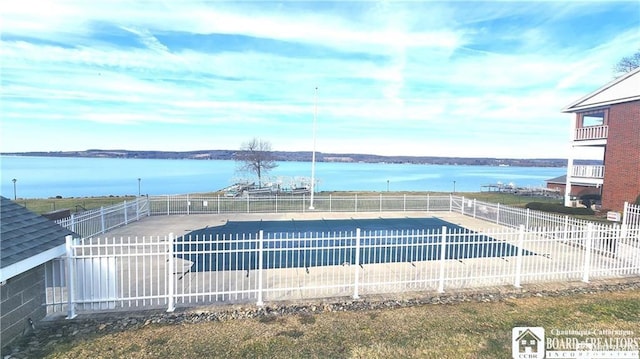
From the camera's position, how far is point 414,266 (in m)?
9.85

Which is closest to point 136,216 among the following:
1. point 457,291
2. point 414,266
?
point 414,266

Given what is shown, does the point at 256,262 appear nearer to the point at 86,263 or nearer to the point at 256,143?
the point at 86,263

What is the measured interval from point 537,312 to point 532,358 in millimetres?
1847

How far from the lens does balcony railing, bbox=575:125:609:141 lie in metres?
21.0

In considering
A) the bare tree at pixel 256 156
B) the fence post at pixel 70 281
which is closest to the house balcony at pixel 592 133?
the fence post at pixel 70 281

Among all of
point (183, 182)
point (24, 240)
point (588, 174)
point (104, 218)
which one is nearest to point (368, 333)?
point (24, 240)

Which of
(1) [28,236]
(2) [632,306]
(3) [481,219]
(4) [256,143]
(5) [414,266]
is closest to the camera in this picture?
(1) [28,236]

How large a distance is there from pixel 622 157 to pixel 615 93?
3.81 metres

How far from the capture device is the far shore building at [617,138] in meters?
18.7

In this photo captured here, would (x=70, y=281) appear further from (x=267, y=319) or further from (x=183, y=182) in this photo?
(x=183, y=182)

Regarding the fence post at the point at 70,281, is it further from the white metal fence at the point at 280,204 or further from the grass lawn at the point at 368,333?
the white metal fence at the point at 280,204

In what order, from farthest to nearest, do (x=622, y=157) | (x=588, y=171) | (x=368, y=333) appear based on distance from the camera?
1. (x=588, y=171)
2. (x=622, y=157)
3. (x=368, y=333)

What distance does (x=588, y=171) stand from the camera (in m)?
22.4

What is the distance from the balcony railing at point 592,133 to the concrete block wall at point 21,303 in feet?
88.5
